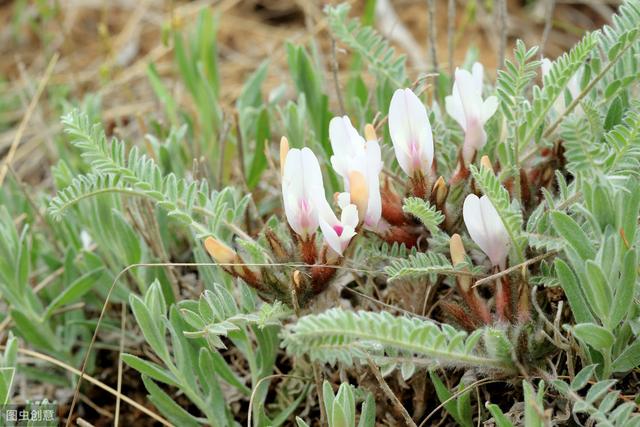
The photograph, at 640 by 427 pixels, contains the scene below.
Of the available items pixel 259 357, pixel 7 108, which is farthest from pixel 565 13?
pixel 259 357

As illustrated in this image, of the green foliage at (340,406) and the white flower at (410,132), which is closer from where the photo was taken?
the green foliage at (340,406)

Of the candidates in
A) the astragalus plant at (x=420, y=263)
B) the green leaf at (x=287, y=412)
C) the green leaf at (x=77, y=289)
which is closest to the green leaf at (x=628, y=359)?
the astragalus plant at (x=420, y=263)

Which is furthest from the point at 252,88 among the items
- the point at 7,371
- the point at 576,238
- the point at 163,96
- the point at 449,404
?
the point at 576,238

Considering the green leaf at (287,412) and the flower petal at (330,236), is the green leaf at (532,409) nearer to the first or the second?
the flower petal at (330,236)

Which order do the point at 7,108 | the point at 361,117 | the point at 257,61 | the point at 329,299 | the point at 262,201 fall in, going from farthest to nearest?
the point at 257,61, the point at 7,108, the point at 262,201, the point at 361,117, the point at 329,299

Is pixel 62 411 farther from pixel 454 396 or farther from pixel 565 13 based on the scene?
Answer: pixel 565 13

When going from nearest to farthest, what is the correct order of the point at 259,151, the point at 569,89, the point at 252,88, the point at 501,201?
the point at 501,201, the point at 569,89, the point at 259,151, the point at 252,88

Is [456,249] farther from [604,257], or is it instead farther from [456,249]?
[604,257]
